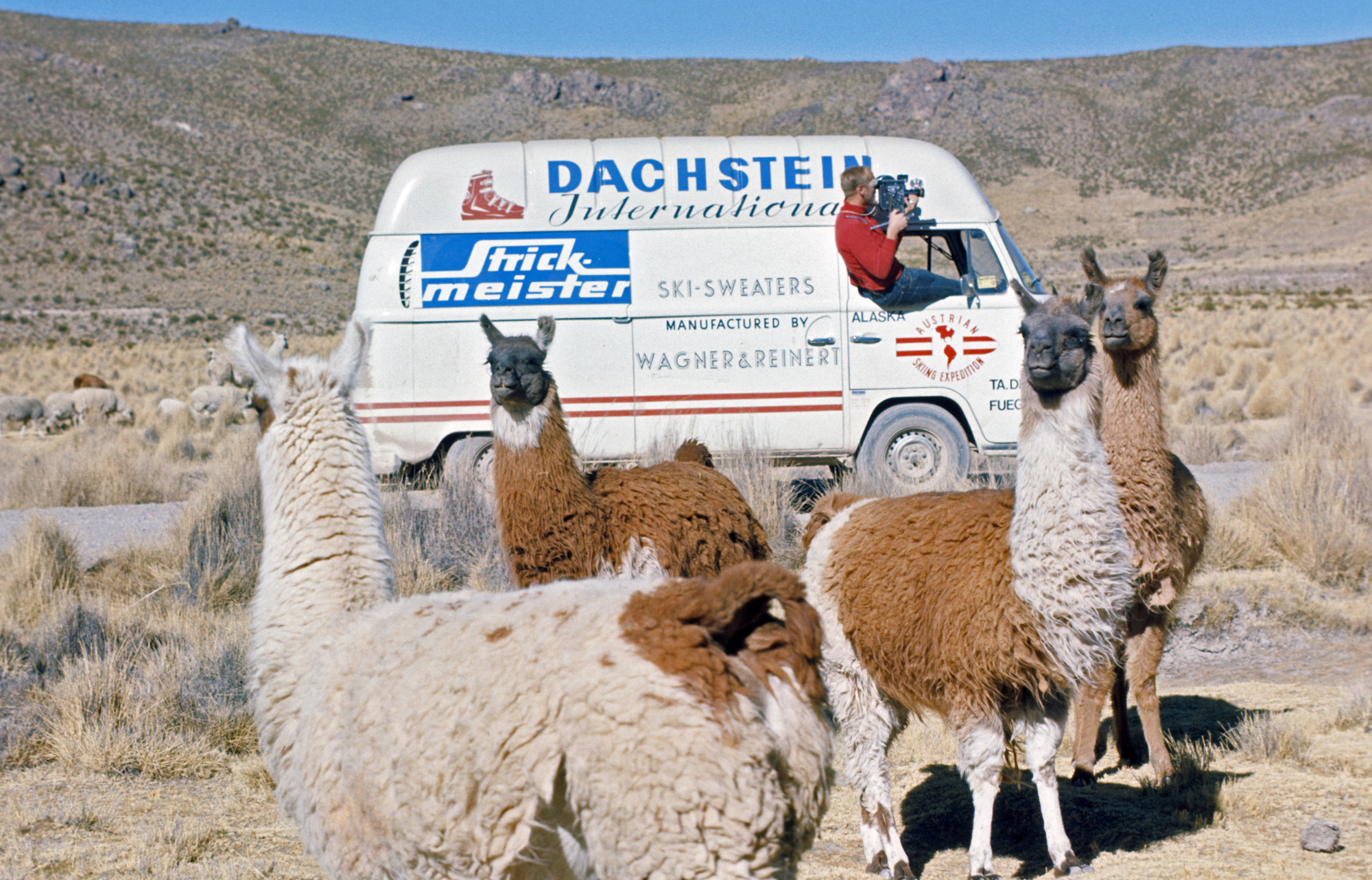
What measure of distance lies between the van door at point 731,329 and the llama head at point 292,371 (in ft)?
20.8

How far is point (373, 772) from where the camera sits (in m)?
2.62

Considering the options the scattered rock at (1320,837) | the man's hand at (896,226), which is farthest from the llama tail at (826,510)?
the man's hand at (896,226)

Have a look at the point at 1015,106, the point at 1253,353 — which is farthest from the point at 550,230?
the point at 1015,106

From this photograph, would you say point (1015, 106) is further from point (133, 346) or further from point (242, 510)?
point (242, 510)

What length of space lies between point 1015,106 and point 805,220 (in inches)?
3404

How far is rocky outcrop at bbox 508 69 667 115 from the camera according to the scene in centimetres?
8644

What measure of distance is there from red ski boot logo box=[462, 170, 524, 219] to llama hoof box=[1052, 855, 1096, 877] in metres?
7.08

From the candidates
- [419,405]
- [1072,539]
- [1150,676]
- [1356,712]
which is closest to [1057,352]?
[1072,539]

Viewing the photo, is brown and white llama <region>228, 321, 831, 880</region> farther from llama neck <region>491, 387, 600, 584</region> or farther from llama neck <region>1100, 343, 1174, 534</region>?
llama neck <region>1100, 343, 1174, 534</region>

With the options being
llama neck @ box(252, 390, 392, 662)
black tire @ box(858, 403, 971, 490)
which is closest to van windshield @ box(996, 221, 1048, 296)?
black tire @ box(858, 403, 971, 490)

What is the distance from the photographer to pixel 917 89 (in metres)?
88.6

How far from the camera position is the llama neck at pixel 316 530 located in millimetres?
3135

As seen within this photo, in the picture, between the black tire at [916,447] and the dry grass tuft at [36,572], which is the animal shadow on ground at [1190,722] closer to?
the black tire at [916,447]

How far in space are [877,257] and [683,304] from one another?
1.78 metres
